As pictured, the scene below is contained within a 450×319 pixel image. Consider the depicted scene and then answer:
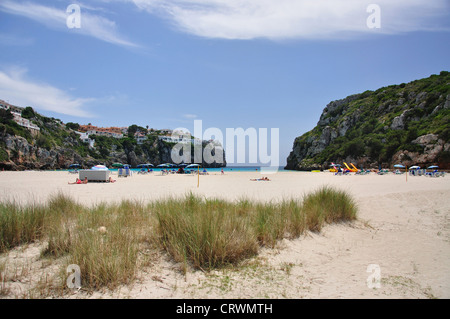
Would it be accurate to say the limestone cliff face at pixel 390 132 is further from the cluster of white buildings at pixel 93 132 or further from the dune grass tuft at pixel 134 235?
the cluster of white buildings at pixel 93 132

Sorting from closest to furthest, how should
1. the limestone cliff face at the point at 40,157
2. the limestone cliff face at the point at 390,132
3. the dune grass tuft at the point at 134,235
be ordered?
the dune grass tuft at the point at 134,235
the limestone cliff face at the point at 390,132
the limestone cliff face at the point at 40,157

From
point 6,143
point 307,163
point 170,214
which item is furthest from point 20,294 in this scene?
point 307,163

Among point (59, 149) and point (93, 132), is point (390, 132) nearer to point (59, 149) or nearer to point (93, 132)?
point (59, 149)

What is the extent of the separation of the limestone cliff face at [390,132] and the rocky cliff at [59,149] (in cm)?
6866

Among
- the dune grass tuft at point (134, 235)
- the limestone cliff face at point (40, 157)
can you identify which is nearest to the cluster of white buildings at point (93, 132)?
the limestone cliff face at point (40, 157)

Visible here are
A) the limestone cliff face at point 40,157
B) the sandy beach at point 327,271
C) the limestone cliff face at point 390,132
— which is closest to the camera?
the sandy beach at point 327,271

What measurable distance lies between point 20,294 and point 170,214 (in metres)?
2.33

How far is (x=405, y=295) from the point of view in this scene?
3121mm

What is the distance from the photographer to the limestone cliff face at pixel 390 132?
43.2m

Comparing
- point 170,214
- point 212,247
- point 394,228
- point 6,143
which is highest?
point 6,143

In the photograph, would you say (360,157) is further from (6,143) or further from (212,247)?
(6,143)

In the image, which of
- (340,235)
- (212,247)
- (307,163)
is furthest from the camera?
(307,163)

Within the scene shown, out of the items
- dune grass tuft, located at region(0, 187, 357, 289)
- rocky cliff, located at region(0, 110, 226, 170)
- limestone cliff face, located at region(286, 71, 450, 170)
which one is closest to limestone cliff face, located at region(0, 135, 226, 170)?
rocky cliff, located at region(0, 110, 226, 170)
